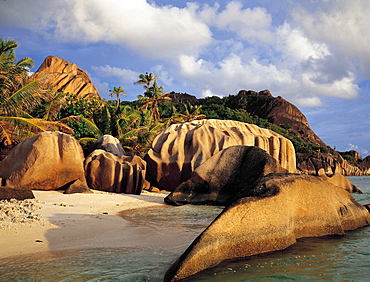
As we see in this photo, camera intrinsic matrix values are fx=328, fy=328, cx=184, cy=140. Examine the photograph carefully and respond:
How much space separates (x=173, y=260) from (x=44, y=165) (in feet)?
28.4

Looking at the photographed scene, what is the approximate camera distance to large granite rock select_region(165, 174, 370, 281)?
3.43m

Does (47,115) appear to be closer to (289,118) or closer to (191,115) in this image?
(191,115)

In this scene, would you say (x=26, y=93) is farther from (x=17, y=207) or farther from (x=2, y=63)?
(x=17, y=207)

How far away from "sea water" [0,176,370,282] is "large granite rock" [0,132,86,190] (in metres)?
7.76

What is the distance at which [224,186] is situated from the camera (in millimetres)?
9672

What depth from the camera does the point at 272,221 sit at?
13.8ft

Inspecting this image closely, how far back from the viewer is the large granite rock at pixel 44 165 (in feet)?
35.2

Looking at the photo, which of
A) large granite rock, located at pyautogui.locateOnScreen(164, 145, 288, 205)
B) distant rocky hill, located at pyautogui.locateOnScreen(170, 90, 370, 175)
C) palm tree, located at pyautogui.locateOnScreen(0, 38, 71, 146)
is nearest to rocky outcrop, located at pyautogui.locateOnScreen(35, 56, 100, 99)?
palm tree, located at pyautogui.locateOnScreen(0, 38, 71, 146)

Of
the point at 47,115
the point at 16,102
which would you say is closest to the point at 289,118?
the point at 47,115

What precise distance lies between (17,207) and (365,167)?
256ft

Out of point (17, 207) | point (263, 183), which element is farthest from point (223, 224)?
point (17, 207)

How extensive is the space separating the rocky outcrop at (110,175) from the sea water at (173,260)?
8.60 m

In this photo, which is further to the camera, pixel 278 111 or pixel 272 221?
pixel 278 111

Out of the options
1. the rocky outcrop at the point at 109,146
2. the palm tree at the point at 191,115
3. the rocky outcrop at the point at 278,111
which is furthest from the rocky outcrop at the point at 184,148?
the rocky outcrop at the point at 278,111
